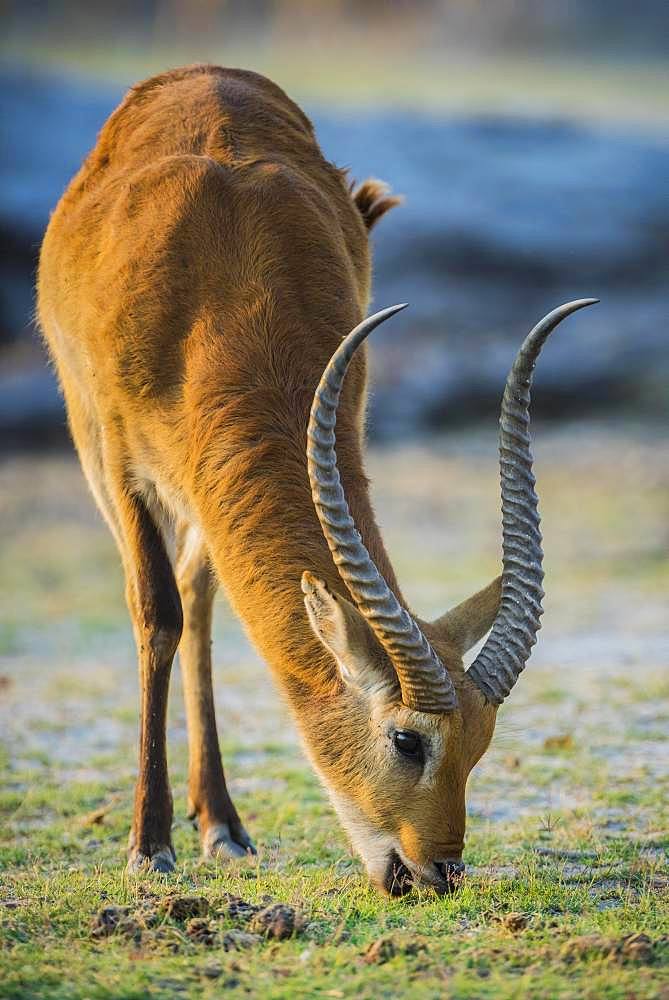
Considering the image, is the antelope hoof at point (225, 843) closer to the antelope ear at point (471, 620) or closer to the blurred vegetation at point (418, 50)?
the antelope ear at point (471, 620)

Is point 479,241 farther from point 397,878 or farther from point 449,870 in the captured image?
point 449,870

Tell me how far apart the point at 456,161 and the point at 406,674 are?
22.3m

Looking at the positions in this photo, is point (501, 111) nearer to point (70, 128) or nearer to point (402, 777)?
point (70, 128)

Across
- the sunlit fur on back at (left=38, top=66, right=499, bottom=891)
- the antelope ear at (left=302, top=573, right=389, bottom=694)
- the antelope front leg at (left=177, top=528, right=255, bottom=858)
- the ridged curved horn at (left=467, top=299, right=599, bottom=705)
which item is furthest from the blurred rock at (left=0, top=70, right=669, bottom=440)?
the antelope ear at (left=302, top=573, right=389, bottom=694)

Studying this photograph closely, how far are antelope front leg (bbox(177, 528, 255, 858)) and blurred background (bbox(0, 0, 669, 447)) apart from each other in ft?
50.4

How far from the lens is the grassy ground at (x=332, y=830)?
510 centimetres

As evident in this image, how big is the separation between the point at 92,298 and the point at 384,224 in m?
19.2

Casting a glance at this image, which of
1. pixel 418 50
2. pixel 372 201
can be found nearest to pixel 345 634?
pixel 372 201

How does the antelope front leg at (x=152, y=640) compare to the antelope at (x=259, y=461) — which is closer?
the antelope at (x=259, y=461)

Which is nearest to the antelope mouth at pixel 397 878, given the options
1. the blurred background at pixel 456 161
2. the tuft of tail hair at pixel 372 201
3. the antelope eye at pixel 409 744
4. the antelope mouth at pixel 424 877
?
the antelope mouth at pixel 424 877

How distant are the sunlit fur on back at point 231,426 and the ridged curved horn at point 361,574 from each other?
11cm

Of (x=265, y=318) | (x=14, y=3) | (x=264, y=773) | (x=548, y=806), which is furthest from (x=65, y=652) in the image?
(x=14, y=3)

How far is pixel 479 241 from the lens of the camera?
2631cm

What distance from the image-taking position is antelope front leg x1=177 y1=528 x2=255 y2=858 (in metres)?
7.57
